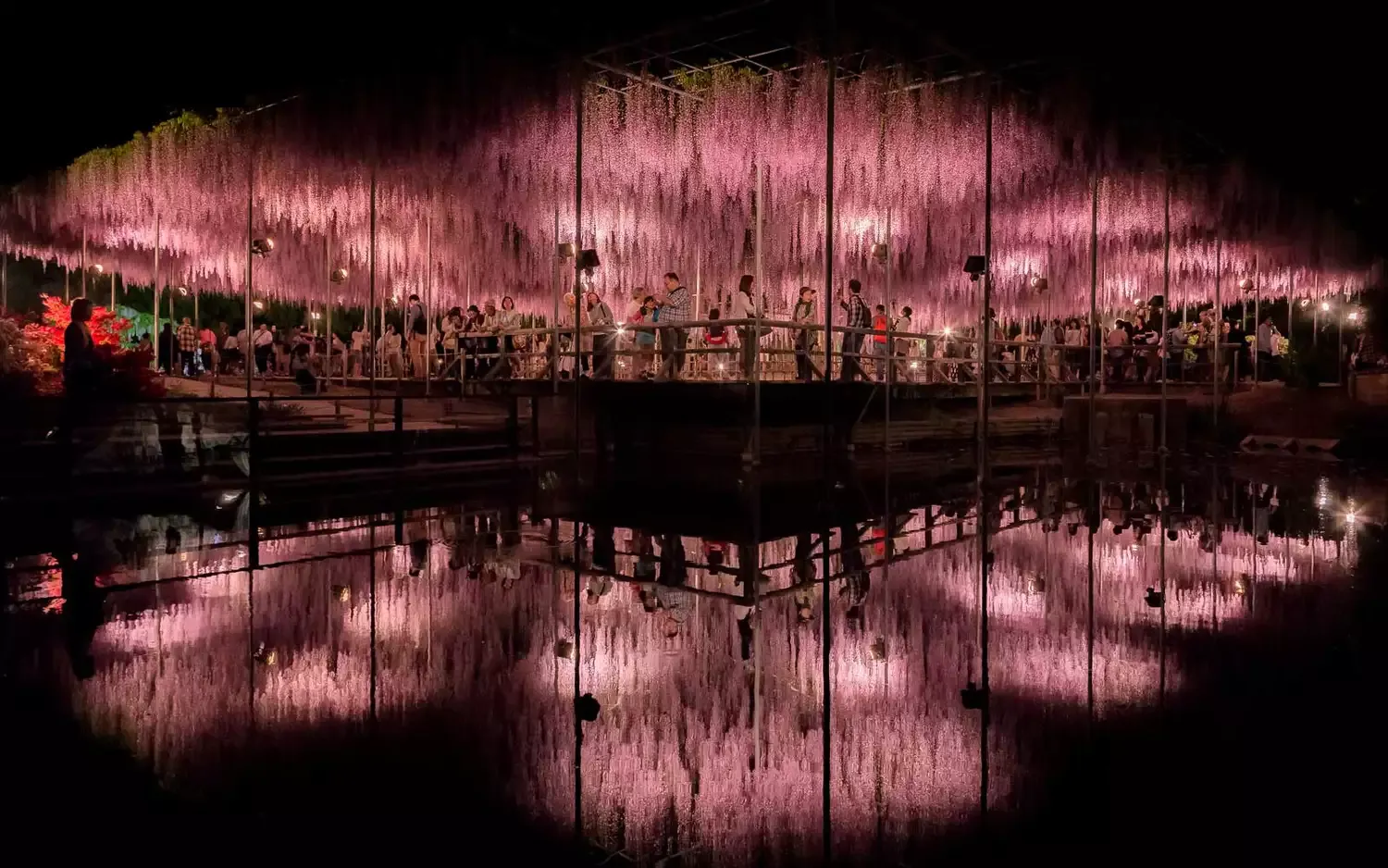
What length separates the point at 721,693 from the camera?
3.11 meters

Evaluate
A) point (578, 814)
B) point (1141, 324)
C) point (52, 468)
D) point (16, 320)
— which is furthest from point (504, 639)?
point (1141, 324)

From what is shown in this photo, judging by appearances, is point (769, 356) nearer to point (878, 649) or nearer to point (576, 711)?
point (878, 649)

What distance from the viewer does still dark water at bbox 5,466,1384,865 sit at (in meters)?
2.28

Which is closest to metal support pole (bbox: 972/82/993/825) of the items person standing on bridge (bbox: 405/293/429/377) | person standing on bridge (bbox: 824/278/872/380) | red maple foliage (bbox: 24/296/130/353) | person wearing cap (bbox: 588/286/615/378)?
person standing on bridge (bbox: 824/278/872/380)

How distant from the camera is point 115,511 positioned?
6.84 metres

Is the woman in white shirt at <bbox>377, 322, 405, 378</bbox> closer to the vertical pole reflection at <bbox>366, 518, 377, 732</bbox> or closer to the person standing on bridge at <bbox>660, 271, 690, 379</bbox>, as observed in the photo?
the person standing on bridge at <bbox>660, 271, 690, 379</bbox>

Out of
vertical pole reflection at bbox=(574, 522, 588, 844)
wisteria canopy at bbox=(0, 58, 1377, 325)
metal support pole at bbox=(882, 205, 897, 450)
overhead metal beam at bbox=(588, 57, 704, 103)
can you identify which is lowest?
vertical pole reflection at bbox=(574, 522, 588, 844)

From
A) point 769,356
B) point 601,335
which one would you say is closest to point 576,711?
point 601,335

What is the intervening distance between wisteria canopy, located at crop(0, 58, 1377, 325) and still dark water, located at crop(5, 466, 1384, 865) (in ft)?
Answer: 23.5

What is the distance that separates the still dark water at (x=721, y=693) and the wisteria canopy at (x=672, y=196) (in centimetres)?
716

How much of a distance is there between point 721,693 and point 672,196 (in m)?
12.2

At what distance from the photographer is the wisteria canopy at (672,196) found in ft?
39.5

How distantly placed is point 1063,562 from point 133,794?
4.30 m

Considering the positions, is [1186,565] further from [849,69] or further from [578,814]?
[849,69]
